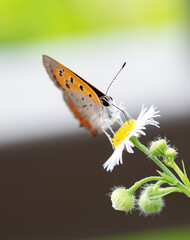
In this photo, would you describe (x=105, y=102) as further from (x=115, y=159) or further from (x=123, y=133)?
(x=115, y=159)

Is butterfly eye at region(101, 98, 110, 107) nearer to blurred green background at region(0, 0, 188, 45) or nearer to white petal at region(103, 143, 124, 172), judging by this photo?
white petal at region(103, 143, 124, 172)

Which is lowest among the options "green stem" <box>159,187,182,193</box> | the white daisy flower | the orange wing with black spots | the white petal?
"green stem" <box>159,187,182,193</box>

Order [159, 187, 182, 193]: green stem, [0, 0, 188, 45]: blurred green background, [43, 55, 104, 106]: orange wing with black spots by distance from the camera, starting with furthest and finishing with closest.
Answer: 1. [0, 0, 188, 45]: blurred green background
2. [43, 55, 104, 106]: orange wing with black spots
3. [159, 187, 182, 193]: green stem

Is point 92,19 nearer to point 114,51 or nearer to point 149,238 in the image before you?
point 114,51

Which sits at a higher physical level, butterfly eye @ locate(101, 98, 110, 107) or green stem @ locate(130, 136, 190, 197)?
butterfly eye @ locate(101, 98, 110, 107)

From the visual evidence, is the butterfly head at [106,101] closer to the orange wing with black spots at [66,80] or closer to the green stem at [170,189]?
the orange wing with black spots at [66,80]

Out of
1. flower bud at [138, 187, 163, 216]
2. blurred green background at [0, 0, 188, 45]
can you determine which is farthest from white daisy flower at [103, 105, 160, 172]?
blurred green background at [0, 0, 188, 45]
